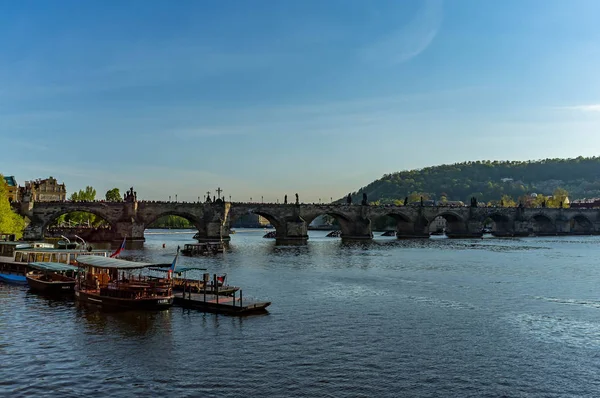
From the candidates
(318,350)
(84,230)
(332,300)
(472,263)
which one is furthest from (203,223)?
(318,350)

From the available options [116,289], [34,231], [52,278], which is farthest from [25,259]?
[34,231]

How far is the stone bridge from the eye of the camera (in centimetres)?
11450

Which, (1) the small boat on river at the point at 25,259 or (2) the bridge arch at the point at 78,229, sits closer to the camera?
(1) the small boat on river at the point at 25,259

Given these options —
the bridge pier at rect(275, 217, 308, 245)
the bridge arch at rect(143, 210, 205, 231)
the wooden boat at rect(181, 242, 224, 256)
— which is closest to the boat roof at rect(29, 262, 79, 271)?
the wooden boat at rect(181, 242, 224, 256)

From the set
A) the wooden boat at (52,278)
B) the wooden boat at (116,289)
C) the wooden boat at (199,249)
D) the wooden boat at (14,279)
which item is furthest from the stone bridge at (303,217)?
the wooden boat at (116,289)

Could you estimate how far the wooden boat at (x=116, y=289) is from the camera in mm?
37641

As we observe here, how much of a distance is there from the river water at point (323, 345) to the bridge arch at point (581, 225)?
15598 centimetres

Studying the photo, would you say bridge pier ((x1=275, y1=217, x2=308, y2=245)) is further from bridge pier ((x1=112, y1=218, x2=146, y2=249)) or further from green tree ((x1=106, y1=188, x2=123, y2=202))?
green tree ((x1=106, y1=188, x2=123, y2=202))

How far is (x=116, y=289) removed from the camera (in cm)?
3903

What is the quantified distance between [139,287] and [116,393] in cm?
1762

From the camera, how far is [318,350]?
2792 centimetres

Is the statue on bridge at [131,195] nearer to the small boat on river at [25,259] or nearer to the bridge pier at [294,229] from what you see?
the bridge pier at [294,229]

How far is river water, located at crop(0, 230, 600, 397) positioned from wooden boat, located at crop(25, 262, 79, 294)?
1813 mm

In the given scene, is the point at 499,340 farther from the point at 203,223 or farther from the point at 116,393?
the point at 203,223
